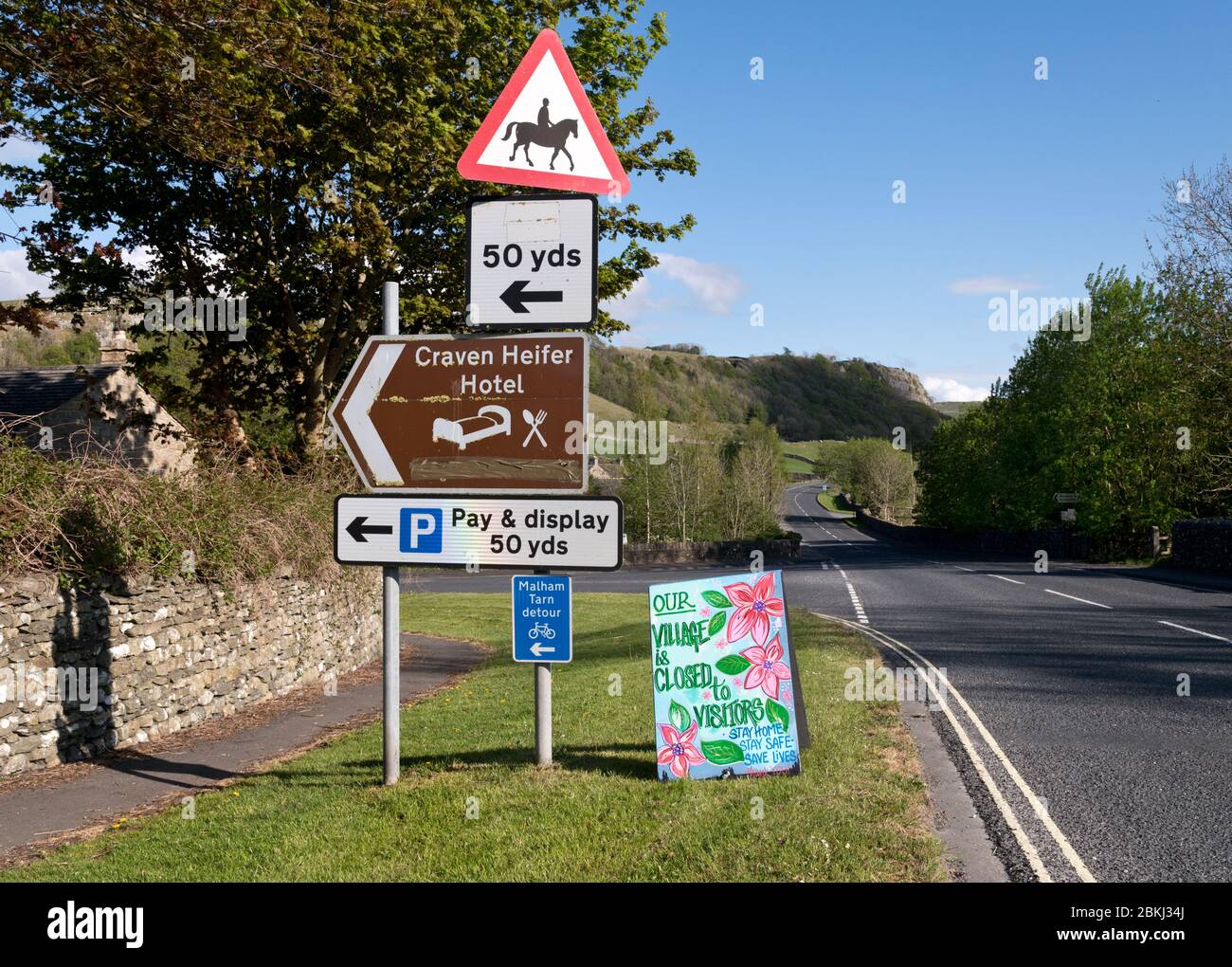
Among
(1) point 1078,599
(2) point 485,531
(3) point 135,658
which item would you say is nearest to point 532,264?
(2) point 485,531


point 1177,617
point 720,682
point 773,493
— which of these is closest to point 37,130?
point 720,682

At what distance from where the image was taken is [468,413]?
6.34 m

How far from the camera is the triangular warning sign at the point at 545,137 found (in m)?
5.41

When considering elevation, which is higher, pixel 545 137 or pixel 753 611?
pixel 545 137

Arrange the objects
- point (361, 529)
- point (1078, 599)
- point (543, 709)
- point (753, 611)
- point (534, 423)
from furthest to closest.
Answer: point (1078, 599) → point (753, 611) → point (543, 709) → point (361, 529) → point (534, 423)

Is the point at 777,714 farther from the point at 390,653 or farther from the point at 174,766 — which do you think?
the point at 174,766

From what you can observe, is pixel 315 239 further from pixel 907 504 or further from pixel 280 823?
pixel 907 504

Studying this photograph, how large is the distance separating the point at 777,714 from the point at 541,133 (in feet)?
13.6

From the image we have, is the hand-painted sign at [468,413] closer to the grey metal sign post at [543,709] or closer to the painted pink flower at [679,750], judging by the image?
the grey metal sign post at [543,709]

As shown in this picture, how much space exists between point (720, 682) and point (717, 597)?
0.61 metres

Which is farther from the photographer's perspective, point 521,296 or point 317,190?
point 317,190

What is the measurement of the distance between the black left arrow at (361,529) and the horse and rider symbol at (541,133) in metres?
2.62

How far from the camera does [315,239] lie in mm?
16375

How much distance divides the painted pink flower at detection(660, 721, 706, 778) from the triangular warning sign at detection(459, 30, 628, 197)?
3656 millimetres
